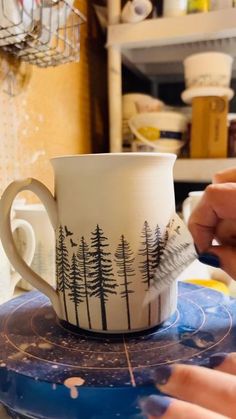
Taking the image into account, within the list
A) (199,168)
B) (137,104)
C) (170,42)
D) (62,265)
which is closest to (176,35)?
(170,42)

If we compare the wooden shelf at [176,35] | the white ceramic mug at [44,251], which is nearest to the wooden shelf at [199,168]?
the wooden shelf at [176,35]

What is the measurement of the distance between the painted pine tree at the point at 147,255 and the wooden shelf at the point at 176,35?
59 cm

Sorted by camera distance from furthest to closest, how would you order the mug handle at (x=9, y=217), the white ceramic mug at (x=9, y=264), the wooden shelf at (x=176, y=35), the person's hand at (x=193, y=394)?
the wooden shelf at (x=176, y=35) < the white ceramic mug at (x=9, y=264) < the mug handle at (x=9, y=217) < the person's hand at (x=193, y=394)

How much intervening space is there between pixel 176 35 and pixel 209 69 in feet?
0.30

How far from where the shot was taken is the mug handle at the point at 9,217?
11.6 inches

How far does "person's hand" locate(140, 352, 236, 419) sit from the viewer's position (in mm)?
190

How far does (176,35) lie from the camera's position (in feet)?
2.46

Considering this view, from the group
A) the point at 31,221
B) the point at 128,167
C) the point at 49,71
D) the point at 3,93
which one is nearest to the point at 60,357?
the point at 128,167

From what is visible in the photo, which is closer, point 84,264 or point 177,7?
point 84,264

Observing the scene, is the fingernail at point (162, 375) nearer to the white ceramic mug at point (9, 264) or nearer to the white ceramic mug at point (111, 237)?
the white ceramic mug at point (111, 237)

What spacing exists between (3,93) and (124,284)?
14.2 inches

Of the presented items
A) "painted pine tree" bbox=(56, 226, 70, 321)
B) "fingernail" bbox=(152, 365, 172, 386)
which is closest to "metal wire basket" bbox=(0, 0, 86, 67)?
"painted pine tree" bbox=(56, 226, 70, 321)

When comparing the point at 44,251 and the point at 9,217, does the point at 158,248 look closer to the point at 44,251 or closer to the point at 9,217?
the point at 9,217

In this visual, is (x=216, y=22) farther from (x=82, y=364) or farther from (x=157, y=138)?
(x=82, y=364)
